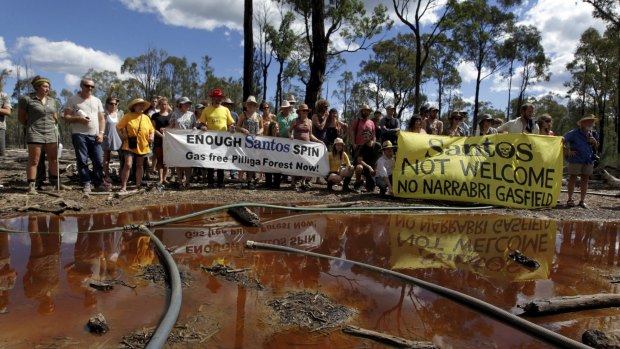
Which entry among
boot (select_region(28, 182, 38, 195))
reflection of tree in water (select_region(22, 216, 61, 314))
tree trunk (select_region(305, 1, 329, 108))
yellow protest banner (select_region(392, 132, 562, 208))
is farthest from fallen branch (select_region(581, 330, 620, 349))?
tree trunk (select_region(305, 1, 329, 108))

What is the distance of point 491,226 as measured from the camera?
5.73 metres

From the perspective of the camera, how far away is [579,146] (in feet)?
24.1

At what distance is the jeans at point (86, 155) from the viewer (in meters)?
6.86

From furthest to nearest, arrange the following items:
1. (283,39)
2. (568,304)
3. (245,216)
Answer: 1. (283,39)
2. (245,216)
3. (568,304)

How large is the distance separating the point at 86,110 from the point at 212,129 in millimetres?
2196

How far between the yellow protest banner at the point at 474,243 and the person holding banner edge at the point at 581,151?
1.78m

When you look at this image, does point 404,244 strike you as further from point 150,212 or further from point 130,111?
point 130,111

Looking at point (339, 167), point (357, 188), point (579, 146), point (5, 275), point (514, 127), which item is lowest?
point (5, 275)

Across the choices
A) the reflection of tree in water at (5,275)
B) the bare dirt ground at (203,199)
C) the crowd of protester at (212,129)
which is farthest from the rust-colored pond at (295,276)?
the crowd of protester at (212,129)

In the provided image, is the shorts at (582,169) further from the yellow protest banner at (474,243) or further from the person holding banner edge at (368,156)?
the person holding banner edge at (368,156)

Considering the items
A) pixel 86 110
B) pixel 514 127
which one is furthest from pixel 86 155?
pixel 514 127

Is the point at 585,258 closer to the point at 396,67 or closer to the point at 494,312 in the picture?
the point at 494,312

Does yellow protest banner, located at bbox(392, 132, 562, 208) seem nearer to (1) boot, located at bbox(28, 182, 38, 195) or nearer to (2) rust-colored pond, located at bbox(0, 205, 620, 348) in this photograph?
(2) rust-colored pond, located at bbox(0, 205, 620, 348)

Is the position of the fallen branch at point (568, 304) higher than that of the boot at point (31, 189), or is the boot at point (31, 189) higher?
the boot at point (31, 189)
